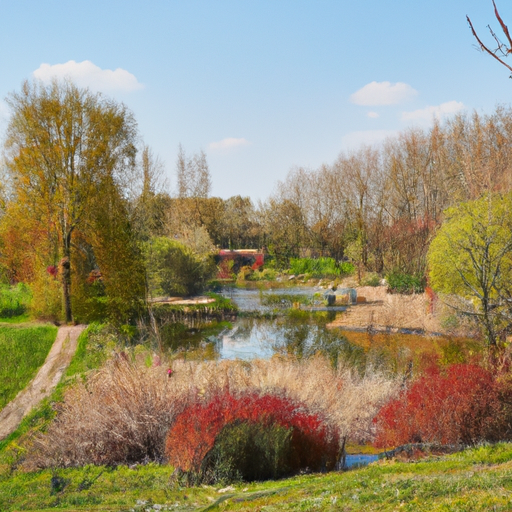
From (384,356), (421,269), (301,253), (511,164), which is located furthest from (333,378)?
(301,253)

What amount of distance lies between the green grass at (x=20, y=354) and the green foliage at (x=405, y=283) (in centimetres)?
1364

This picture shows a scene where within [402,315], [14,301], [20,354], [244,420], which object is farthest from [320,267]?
[244,420]

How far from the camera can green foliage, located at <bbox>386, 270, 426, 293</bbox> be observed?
71.0 ft

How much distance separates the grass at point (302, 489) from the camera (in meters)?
4.42

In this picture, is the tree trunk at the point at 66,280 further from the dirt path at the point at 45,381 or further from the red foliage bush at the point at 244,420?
the red foliage bush at the point at 244,420

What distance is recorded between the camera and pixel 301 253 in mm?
33250

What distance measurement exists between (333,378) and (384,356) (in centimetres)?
466

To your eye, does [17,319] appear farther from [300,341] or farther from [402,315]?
[402,315]

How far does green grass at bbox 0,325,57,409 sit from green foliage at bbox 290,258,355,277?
60.3 feet

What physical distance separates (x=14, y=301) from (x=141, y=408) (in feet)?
31.7

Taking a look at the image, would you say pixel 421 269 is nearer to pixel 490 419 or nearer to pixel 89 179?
pixel 89 179

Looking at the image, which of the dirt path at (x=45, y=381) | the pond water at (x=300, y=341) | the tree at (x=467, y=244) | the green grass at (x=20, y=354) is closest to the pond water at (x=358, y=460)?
the pond water at (x=300, y=341)

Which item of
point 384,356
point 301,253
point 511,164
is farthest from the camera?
point 301,253

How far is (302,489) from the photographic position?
5332 mm
